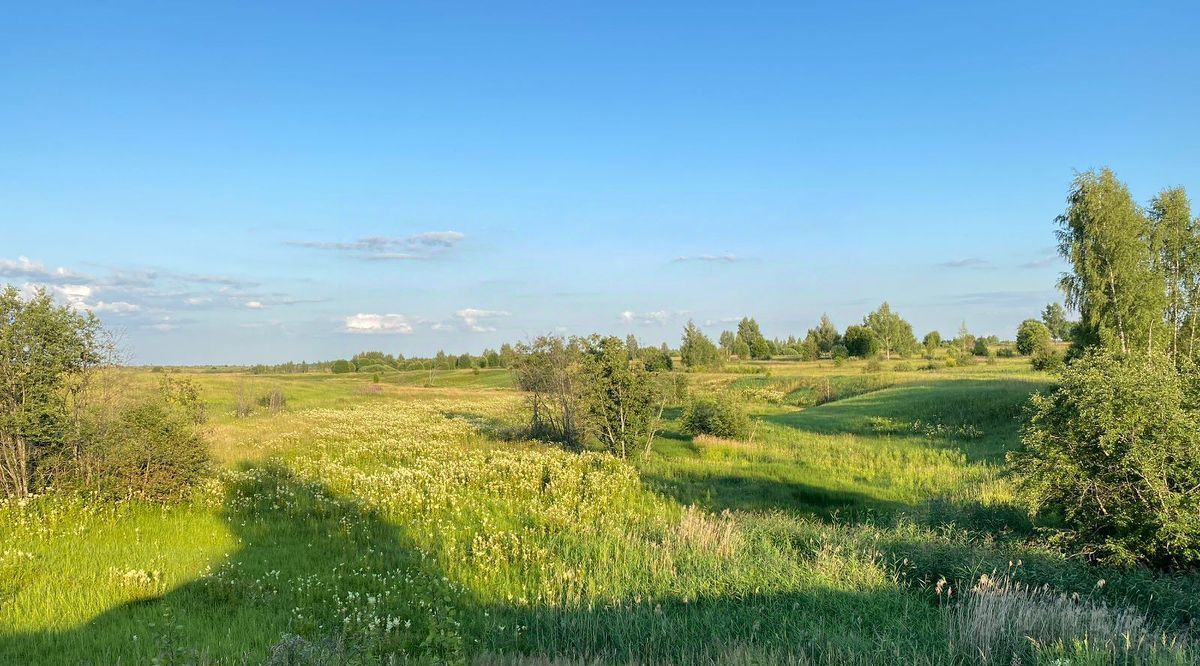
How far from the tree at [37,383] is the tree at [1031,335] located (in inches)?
3074

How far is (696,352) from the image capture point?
87062 mm

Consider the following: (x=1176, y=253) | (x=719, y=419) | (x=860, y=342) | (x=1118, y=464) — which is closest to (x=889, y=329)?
(x=860, y=342)

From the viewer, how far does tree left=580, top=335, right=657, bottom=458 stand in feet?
79.6

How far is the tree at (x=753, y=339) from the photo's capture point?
12350 cm

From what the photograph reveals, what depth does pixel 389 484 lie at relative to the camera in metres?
16.0

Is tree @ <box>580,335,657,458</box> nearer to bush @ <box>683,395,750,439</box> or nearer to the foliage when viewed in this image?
bush @ <box>683,395,750,439</box>

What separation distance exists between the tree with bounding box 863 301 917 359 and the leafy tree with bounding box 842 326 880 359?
4.14 meters

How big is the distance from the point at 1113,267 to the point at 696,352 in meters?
57.9

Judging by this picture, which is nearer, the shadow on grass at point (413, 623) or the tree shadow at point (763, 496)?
the shadow on grass at point (413, 623)

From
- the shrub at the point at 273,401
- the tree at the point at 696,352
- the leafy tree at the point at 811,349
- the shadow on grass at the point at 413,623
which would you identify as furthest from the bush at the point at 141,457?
the leafy tree at the point at 811,349

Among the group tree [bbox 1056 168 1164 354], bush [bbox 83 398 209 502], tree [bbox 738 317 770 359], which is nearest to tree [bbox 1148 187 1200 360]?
tree [bbox 1056 168 1164 354]

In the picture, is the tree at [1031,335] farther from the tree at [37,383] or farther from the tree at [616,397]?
the tree at [37,383]

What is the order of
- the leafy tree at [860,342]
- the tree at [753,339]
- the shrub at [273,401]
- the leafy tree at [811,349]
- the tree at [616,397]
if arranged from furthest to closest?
the tree at [753,339] < the leafy tree at [811,349] < the leafy tree at [860,342] < the shrub at [273,401] < the tree at [616,397]

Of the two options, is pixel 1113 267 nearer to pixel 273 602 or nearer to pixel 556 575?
pixel 556 575
